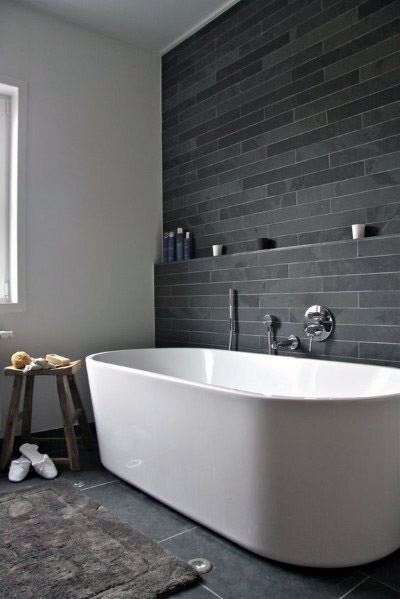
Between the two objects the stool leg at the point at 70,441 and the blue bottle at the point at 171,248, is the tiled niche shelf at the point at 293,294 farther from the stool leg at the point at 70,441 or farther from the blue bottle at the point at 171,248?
the stool leg at the point at 70,441

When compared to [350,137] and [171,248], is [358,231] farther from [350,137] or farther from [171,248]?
[171,248]

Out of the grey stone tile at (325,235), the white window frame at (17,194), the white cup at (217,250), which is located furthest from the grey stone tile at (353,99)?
the white window frame at (17,194)

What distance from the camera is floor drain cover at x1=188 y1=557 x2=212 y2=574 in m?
1.86

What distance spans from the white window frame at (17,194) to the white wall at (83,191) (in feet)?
0.16

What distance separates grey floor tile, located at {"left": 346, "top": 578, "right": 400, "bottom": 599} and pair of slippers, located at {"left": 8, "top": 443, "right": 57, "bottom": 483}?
1.76m

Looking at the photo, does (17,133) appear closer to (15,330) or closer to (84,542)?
(15,330)

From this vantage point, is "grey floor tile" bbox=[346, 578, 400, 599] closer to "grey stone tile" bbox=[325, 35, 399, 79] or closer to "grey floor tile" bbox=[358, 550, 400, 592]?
"grey floor tile" bbox=[358, 550, 400, 592]

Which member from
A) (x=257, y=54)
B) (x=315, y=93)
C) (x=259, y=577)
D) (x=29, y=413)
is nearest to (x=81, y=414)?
(x=29, y=413)

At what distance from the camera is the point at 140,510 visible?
94.0 inches

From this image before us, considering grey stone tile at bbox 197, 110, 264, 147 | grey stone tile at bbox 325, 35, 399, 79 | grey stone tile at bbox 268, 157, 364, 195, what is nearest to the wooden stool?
grey stone tile at bbox 268, 157, 364, 195

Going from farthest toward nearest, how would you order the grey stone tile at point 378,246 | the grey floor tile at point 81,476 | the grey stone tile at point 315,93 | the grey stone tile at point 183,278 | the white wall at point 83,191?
the grey stone tile at point 183,278 < the white wall at point 83,191 < the grey stone tile at point 315,93 < the grey floor tile at point 81,476 < the grey stone tile at point 378,246

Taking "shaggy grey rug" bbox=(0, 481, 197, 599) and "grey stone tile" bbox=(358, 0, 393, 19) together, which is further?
"grey stone tile" bbox=(358, 0, 393, 19)

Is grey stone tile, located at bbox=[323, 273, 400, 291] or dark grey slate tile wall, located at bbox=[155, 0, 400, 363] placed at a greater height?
dark grey slate tile wall, located at bbox=[155, 0, 400, 363]

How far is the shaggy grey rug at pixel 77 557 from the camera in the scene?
5.65 ft
